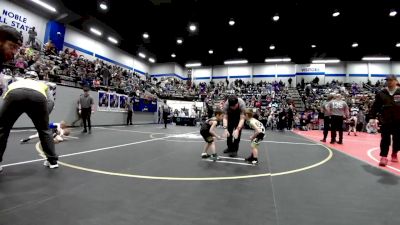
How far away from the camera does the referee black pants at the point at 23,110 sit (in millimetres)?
3186

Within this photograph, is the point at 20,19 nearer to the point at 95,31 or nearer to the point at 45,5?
the point at 45,5

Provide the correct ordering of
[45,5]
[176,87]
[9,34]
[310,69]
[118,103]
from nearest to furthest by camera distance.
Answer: [9,34] < [118,103] < [45,5] < [176,87] < [310,69]

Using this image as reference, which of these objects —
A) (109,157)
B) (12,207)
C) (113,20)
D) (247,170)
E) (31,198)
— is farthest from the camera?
(113,20)

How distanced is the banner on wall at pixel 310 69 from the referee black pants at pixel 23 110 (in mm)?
31644

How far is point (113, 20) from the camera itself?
60.9 ft

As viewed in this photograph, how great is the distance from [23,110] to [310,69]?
32.0 meters

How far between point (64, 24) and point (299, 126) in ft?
68.8

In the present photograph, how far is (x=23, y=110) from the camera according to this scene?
3.31 meters

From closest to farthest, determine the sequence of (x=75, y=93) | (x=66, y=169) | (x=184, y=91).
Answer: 1. (x=66, y=169)
2. (x=75, y=93)
3. (x=184, y=91)

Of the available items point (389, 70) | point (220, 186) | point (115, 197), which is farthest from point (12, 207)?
point (389, 70)

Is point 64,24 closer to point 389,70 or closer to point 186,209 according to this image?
point 186,209

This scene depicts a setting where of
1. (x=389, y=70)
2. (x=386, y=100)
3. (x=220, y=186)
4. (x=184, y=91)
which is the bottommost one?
(x=220, y=186)

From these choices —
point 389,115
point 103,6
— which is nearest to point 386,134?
point 389,115

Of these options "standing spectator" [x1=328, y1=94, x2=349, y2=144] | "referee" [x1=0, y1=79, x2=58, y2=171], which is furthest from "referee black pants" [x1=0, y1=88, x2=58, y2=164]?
"standing spectator" [x1=328, y1=94, x2=349, y2=144]
